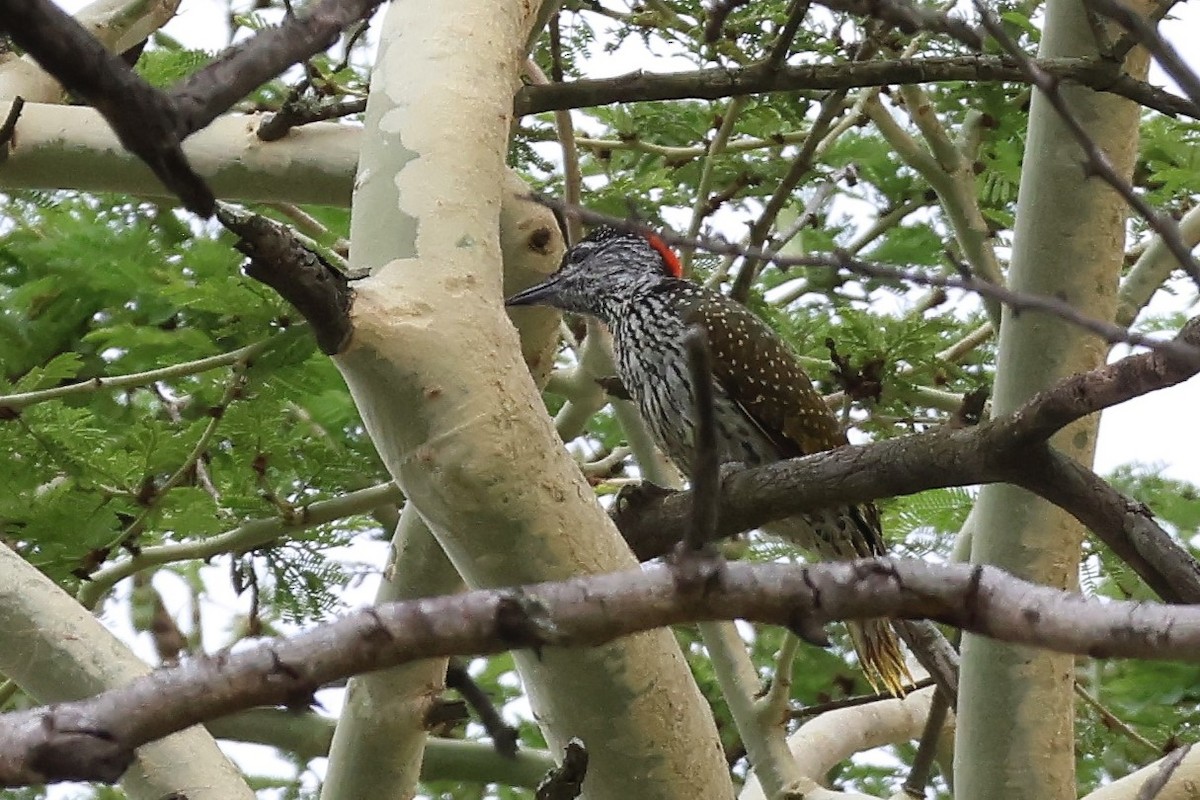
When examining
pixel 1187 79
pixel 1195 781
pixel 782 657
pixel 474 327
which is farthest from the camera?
pixel 782 657

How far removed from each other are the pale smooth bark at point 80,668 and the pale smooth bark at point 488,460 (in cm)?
90

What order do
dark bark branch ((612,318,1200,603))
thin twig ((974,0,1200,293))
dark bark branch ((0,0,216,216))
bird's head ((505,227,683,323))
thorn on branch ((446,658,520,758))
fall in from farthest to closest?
bird's head ((505,227,683,323)) < dark bark branch ((612,318,1200,603)) < thorn on branch ((446,658,520,758)) < thin twig ((974,0,1200,293)) < dark bark branch ((0,0,216,216))

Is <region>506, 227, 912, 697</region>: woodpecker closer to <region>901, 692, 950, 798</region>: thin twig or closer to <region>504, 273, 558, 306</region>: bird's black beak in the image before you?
<region>504, 273, 558, 306</region>: bird's black beak

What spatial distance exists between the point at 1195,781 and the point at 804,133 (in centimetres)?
243

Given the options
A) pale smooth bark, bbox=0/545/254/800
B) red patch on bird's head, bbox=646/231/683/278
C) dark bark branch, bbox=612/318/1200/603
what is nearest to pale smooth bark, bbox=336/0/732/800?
dark bark branch, bbox=612/318/1200/603

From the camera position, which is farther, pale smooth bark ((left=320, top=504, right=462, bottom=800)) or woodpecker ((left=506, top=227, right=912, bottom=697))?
woodpecker ((left=506, top=227, right=912, bottom=697))

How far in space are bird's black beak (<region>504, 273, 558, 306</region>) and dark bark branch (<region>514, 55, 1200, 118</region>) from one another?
1.51ft

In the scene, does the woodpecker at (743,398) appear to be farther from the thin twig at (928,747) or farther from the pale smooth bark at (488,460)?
the pale smooth bark at (488,460)

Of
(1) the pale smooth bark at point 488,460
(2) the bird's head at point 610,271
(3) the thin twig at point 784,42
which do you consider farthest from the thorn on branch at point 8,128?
(3) the thin twig at point 784,42

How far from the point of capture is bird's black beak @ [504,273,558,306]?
12.3 feet

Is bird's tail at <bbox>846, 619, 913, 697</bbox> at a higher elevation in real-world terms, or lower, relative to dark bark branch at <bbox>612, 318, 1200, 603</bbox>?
higher

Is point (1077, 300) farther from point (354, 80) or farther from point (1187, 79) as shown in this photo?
point (354, 80)

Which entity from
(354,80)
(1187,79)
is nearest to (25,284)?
(354,80)

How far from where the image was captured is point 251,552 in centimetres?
426
